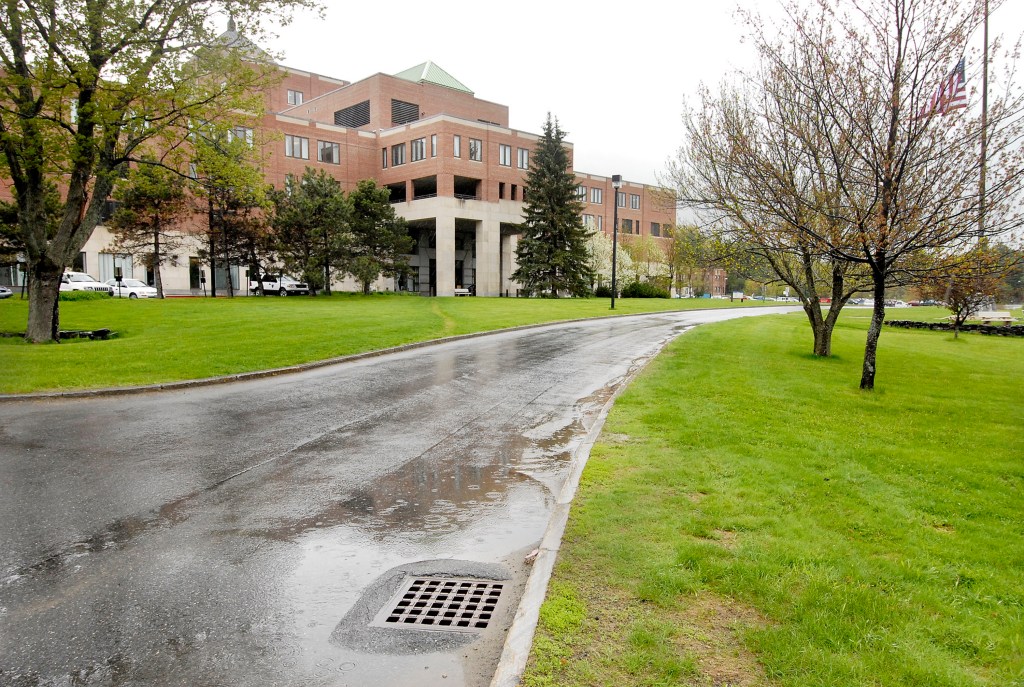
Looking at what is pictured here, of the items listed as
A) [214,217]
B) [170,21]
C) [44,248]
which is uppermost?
[170,21]

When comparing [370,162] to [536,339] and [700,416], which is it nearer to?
[536,339]

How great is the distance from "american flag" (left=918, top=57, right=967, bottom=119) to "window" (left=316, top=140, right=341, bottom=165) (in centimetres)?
5349

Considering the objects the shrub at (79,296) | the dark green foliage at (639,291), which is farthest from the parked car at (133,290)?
the dark green foliage at (639,291)

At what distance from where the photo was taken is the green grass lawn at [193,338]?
13539mm

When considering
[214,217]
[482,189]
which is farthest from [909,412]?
[482,189]

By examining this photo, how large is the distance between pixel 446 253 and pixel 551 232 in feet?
30.6

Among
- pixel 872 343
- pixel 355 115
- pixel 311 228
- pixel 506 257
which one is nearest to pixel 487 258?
pixel 506 257

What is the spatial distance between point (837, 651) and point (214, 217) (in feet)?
139

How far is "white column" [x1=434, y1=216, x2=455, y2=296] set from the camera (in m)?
55.4

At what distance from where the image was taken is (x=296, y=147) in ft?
185

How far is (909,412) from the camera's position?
10852 millimetres

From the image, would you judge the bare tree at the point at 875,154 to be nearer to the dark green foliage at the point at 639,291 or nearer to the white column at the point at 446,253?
the white column at the point at 446,253

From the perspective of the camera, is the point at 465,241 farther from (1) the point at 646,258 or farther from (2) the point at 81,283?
(2) the point at 81,283

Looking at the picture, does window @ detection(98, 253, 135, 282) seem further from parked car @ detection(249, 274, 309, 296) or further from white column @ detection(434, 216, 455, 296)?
white column @ detection(434, 216, 455, 296)
